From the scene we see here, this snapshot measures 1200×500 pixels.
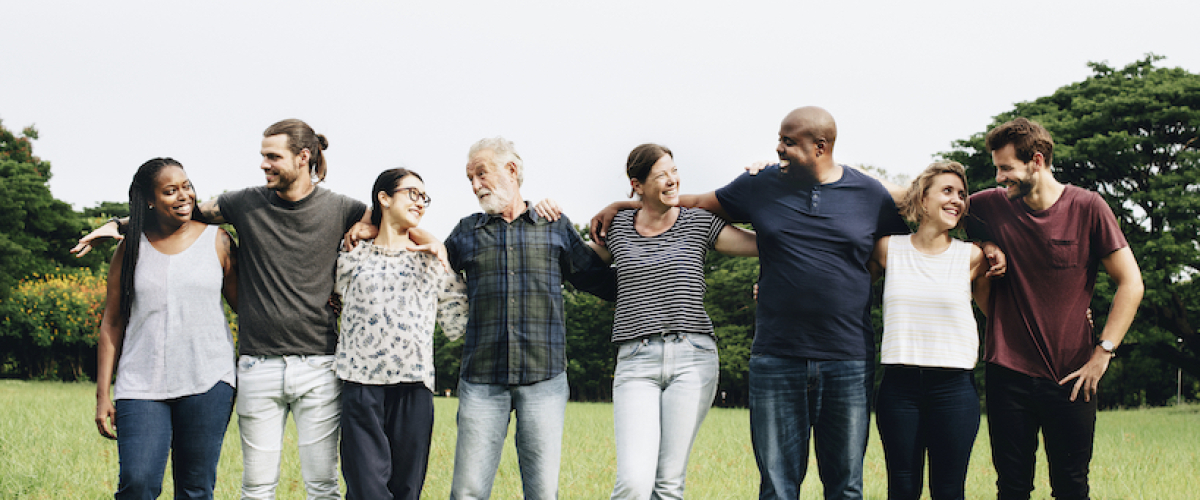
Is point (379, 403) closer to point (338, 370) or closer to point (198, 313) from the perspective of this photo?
point (338, 370)

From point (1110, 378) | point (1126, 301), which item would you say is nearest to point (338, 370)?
point (1126, 301)

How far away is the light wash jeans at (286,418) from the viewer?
14.9 feet

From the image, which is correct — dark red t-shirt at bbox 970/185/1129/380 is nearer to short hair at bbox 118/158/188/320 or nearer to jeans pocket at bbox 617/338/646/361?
jeans pocket at bbox 617/338/646/361

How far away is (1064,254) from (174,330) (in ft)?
16.5

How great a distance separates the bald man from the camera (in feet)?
14.4

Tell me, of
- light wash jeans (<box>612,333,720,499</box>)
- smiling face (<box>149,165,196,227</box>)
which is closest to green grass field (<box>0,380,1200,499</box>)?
light wash jeans (<box>612,333,720,499</box>)

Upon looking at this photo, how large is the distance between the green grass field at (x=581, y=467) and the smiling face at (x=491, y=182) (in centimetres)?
391

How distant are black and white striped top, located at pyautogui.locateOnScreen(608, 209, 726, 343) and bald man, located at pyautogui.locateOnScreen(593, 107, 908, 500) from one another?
35 cm

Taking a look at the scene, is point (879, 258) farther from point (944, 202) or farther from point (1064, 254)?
point (1064, 254)

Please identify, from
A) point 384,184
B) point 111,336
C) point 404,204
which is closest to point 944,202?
point 404,204

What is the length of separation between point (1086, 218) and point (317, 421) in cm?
457

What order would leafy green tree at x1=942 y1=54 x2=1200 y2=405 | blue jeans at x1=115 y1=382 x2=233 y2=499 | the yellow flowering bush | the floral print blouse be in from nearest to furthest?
blue jeans at x1=115 y1=382 x2=233 y2=499, the floral print blouse, leafy green tree at x1=942 y1=54 x2=1200 y2=405, the yellow flowering bush

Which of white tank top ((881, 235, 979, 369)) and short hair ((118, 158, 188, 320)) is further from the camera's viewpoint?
short hair ((118, 158, 188, 320))

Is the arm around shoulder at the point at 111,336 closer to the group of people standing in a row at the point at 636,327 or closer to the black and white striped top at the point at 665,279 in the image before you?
the group of people standing in a row at the point at 636,327
